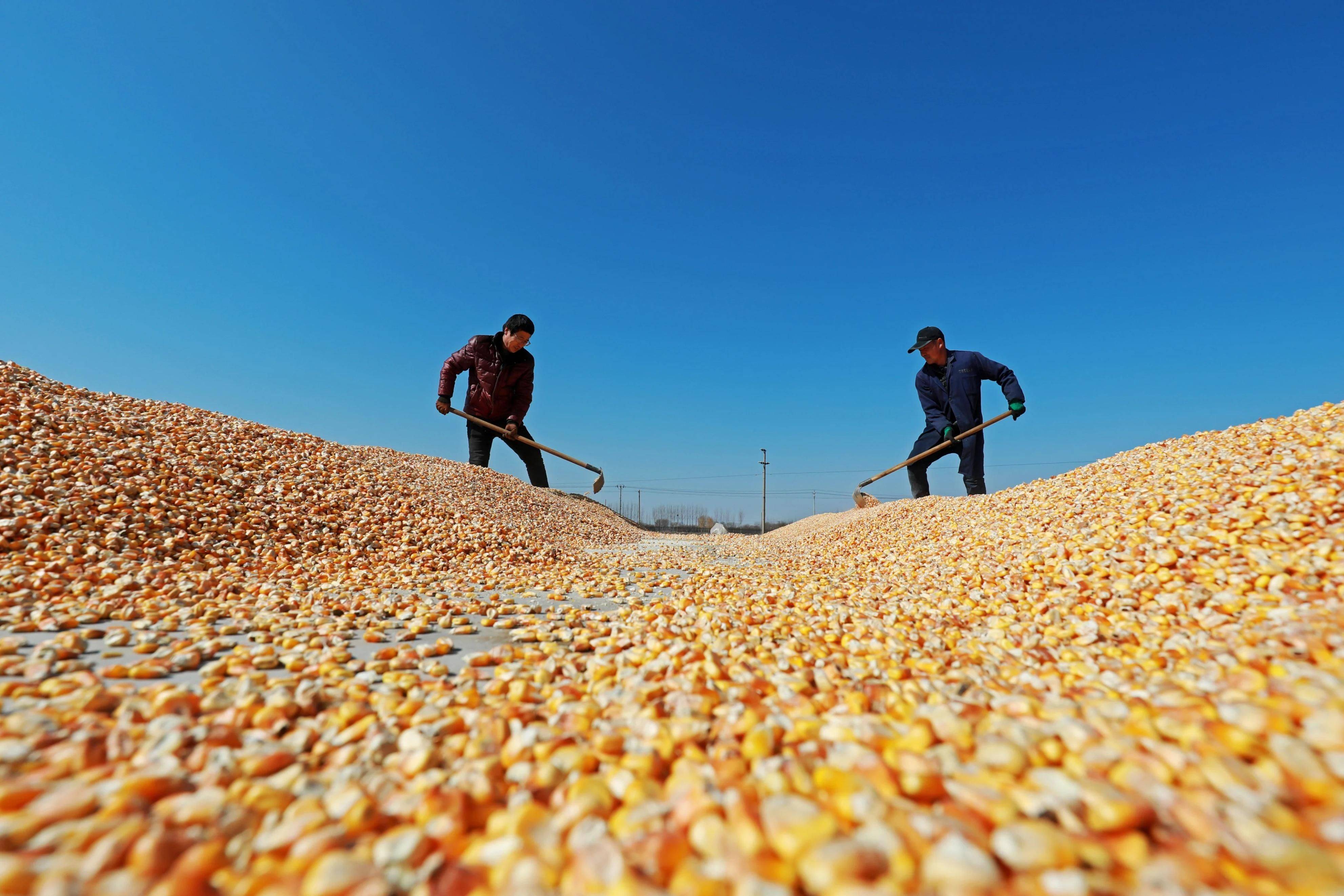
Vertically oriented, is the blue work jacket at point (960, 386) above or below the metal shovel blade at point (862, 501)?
above

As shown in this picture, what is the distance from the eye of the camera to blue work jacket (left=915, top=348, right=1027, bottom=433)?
26.0 ft

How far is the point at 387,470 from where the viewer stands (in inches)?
234

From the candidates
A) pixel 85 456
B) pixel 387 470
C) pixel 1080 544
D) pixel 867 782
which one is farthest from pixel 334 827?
pixel 387 470

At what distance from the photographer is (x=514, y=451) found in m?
9.46

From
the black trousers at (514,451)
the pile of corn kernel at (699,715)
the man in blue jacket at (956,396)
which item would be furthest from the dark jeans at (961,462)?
the black trousers at (514,451)

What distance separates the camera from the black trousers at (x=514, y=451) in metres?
8.87

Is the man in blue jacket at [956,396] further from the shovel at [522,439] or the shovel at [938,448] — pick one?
the shovel at [522,439]

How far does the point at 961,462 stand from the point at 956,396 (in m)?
1.00

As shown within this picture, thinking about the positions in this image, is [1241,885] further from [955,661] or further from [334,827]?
[334,827]

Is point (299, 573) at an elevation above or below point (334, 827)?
above

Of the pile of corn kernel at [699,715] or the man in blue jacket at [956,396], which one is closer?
the pile of corn kernel at [699,715]

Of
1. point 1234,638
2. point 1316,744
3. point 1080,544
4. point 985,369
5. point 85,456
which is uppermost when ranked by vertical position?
point 985,369

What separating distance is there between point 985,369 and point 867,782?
8.41 metres

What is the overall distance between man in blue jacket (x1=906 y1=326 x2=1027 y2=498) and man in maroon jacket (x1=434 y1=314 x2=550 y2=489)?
20.9ft
